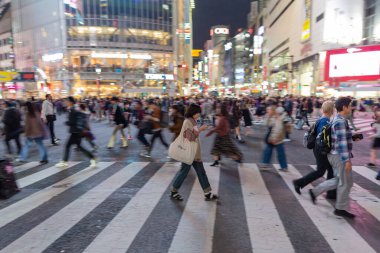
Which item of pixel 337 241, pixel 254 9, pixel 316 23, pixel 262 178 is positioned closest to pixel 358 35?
pixel 316 23

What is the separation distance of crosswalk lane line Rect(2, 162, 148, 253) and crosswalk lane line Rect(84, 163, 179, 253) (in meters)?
0.59

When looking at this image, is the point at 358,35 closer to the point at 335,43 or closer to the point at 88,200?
the point at 335,43

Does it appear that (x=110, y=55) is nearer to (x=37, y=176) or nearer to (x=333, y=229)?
(x=37, y=176)

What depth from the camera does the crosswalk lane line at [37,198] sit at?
4812 millimetres

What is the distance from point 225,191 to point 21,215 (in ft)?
11.7

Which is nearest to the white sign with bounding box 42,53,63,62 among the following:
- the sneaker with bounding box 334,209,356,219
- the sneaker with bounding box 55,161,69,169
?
the sneaker with bounding box 55,161,69,169

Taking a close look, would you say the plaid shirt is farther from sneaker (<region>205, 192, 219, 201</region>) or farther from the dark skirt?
the dark skirt

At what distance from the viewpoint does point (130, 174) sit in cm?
729

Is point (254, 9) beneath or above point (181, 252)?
above

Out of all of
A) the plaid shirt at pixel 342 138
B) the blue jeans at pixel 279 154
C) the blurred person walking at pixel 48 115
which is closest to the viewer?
the plaid shirt at pixel 342 138

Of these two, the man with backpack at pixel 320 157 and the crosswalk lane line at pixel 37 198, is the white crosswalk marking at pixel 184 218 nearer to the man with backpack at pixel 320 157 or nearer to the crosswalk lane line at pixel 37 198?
the crosswalk lane line at pixel 37 198

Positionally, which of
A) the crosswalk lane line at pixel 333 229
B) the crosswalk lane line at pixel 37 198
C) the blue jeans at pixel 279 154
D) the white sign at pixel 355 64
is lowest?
the crosswalk lane line at pixel 37 198

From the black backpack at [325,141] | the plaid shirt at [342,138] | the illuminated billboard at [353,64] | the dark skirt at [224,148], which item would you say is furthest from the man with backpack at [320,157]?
the illuminated billboard at [353,64]

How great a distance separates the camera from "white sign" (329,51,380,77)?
37250 mm
